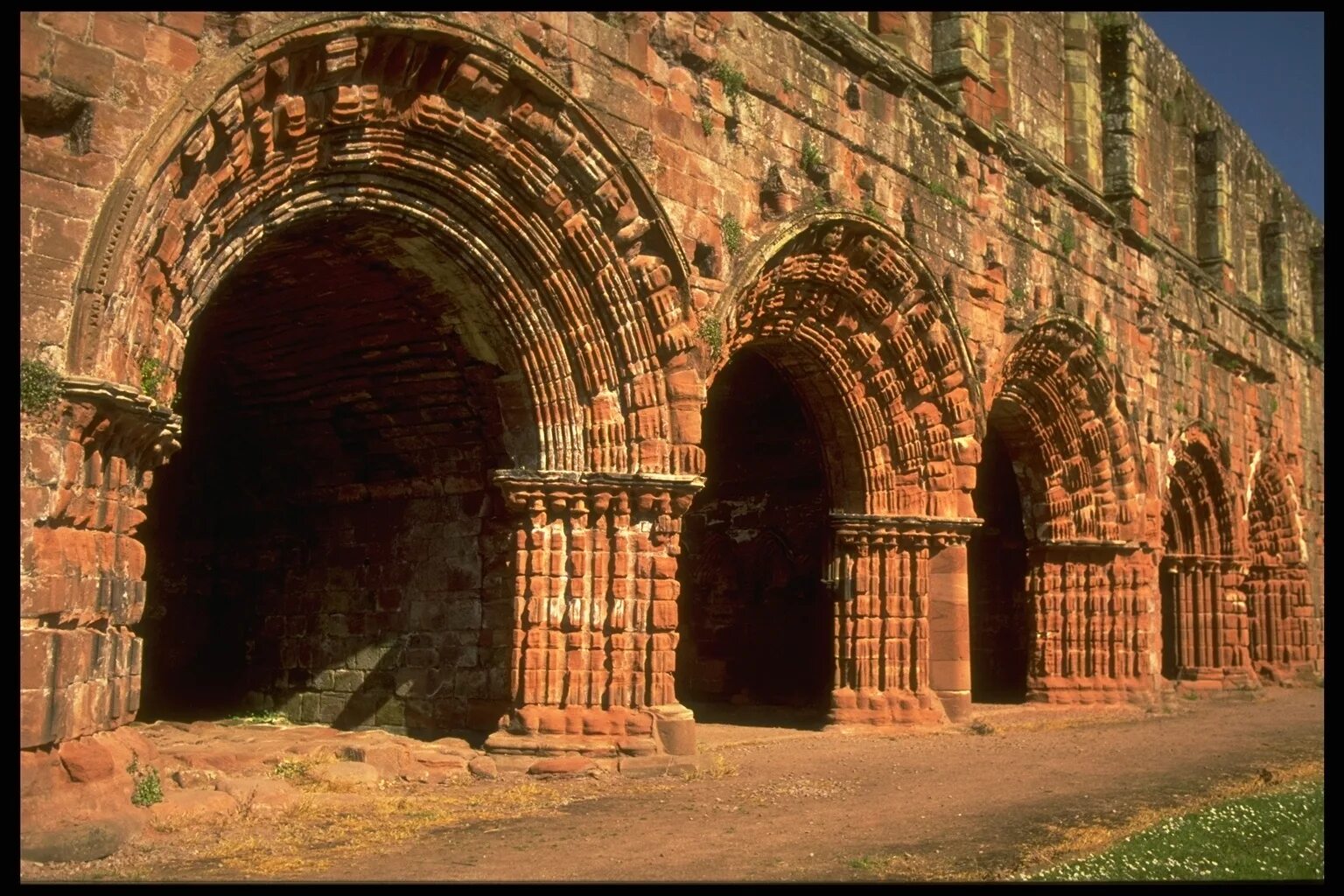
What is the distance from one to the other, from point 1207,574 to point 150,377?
15.2 m

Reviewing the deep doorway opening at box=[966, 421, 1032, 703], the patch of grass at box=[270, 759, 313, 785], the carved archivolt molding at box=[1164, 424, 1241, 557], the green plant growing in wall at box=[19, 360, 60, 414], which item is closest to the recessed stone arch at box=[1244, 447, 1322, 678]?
the carved archivolt molding at box=[1164, 424, 1241, 557]

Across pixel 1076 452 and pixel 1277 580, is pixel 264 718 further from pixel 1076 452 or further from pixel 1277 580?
pixel 1277 580

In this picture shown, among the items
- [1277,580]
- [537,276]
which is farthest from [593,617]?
[1277,580]

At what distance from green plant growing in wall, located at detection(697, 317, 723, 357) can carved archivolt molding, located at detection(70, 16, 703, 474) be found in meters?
0.24

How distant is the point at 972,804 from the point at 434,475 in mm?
4539

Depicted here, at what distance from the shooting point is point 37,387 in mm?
6172

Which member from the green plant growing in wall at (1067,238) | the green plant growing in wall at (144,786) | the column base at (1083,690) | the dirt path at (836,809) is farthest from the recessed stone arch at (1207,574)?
the green plant growing in wall at (144,786)

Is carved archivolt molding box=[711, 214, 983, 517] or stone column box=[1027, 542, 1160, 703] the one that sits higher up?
carved archivolt molding box=[711, 214, 983, 517]

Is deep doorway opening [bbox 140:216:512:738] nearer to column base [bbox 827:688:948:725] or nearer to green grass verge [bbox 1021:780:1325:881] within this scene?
column base [bbox 827:688:948:725]

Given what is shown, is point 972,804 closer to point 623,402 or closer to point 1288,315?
point 623,402

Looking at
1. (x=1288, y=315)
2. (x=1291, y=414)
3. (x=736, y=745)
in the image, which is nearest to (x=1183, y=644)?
(x=1291, y=414)

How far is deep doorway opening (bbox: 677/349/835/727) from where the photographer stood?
14.7 metres

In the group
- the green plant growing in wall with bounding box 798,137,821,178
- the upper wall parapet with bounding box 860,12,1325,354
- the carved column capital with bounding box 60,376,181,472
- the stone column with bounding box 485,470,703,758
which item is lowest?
the stone column with bounding box 485,470,703,758

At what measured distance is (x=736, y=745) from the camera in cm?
1112
